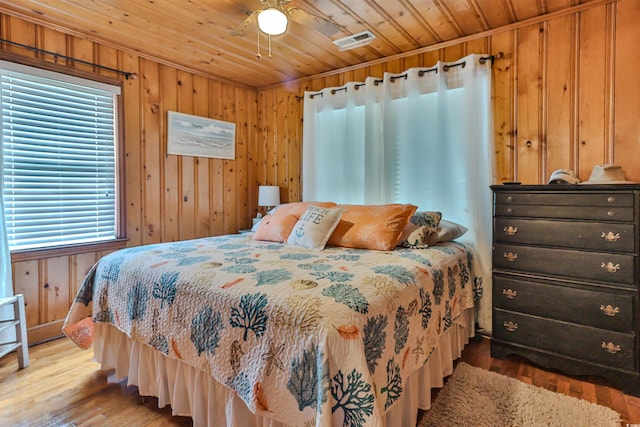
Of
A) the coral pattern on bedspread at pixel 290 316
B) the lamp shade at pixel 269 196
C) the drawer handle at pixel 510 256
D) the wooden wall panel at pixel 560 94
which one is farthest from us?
the lamp shade at pixel 269 196

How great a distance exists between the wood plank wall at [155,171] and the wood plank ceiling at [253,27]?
0.15 meters

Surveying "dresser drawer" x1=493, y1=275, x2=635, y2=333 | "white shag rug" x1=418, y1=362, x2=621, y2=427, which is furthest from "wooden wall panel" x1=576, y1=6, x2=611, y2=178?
"white shag rug" x1=418, y1=362, x2=621, y2=427

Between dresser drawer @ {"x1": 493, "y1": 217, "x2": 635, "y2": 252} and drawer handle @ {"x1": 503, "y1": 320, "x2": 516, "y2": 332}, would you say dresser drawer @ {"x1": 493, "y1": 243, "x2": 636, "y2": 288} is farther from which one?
drawer handle @ {"x1": 503, "y1": 320, "x2": 516, "y2": 332}

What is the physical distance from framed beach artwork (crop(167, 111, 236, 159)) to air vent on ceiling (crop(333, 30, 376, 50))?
1644mm

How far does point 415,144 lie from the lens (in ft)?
9.90

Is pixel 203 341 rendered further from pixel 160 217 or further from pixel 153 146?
pixel 153 146

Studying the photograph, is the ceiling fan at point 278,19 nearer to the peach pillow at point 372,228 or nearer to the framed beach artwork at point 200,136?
the peach pillow at point 372,228

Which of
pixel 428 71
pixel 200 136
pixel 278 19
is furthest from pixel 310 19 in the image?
pixel 200 136

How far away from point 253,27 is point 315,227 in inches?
60.8

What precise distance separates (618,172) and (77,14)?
3.84 meters

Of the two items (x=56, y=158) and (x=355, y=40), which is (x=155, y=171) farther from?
(x=355, y=40)

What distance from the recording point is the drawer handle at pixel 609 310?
195 cm

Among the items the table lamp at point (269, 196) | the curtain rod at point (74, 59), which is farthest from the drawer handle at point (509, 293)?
the curtain rod at point (74, 59)

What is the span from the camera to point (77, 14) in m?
2.45
